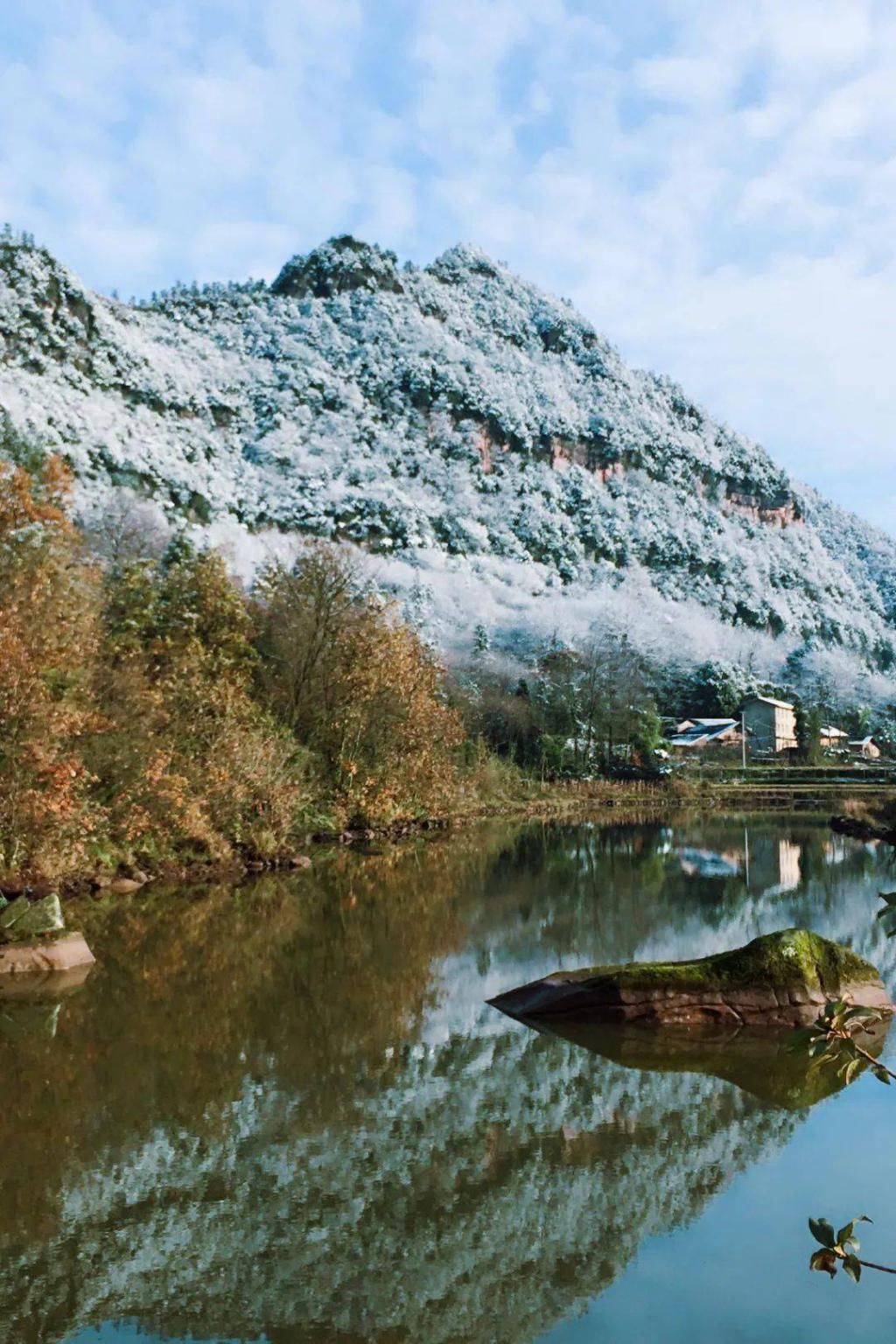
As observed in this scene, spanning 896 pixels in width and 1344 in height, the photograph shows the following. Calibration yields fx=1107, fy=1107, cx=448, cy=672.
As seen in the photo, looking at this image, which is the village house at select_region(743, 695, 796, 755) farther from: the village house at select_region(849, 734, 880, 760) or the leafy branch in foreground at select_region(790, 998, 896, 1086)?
the leafy branch in foreground at select_region(790, 998, 896, 1086)

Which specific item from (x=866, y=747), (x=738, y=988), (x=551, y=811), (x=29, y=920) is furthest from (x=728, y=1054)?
(x=866, y=747)

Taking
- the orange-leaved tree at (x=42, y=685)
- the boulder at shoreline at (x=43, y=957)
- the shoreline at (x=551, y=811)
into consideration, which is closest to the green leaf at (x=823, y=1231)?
the boulder at shoreline at (x=43, y=957)

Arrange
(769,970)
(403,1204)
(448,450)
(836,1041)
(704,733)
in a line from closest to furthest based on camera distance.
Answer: (836,1041), (403,1204), (769,970), (704,733), (448,450)

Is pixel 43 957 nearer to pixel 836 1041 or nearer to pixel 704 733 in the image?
pixel 836 1041

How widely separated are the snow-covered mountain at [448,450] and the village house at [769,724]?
20283 mm

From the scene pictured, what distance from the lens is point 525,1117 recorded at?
Result: 7.73 metres

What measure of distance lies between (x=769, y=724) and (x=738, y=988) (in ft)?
272

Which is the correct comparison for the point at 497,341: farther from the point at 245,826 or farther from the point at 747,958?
the point at 747,958

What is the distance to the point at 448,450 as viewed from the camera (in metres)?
146

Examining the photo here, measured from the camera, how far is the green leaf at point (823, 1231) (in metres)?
2.38

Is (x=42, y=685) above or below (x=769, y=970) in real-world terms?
above

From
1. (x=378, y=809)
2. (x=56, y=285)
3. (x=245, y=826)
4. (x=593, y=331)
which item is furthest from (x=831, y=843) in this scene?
(x=593, y=331)

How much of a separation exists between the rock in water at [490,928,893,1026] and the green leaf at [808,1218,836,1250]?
309 inches

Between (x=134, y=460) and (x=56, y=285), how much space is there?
23.3 metres
